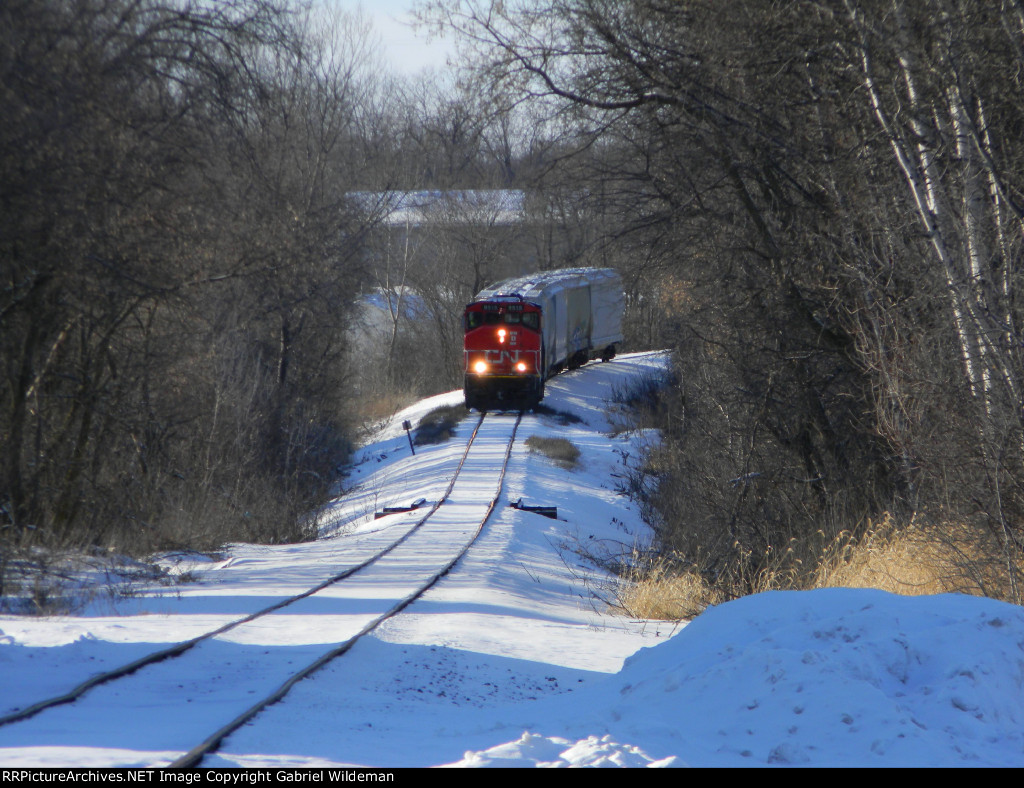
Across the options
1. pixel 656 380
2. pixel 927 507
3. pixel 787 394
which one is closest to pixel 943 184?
pixel 927 507

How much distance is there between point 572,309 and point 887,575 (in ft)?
92.6

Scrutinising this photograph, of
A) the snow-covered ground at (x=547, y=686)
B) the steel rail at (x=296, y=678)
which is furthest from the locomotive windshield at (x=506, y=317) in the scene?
the snow-covered ground at (x=547, y=686)

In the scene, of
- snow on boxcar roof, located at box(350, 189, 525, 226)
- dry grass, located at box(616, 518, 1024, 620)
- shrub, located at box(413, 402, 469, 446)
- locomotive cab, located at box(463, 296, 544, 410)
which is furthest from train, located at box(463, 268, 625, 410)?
dry grass, located at box(616, 518, 1024, 620)

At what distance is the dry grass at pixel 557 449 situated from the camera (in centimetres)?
2548

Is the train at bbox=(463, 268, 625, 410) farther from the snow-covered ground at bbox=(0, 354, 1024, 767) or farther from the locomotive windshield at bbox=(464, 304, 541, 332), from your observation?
the snow-covered ground at bbox=(0, 354, 1024, 767)

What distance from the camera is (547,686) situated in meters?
6.92

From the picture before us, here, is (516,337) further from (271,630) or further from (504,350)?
(271,630)

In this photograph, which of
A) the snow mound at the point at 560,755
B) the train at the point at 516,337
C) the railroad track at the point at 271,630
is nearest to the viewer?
the snow mound at the point at 560,755

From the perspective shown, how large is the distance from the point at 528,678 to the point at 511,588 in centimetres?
461

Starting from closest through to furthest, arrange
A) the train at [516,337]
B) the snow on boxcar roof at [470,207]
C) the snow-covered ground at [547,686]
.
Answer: the snow-covered ground at [547,686] < the train at [516,337] < the snow on boxcar roof at [470,207]

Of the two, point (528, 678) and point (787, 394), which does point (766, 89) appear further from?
point (528, 678)

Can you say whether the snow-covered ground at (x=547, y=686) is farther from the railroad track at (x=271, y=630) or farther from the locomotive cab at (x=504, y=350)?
the locomotive cab at (x=504, y=350)

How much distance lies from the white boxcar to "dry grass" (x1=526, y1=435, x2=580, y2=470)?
15.7ft

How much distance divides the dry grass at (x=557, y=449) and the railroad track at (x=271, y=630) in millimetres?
7382
